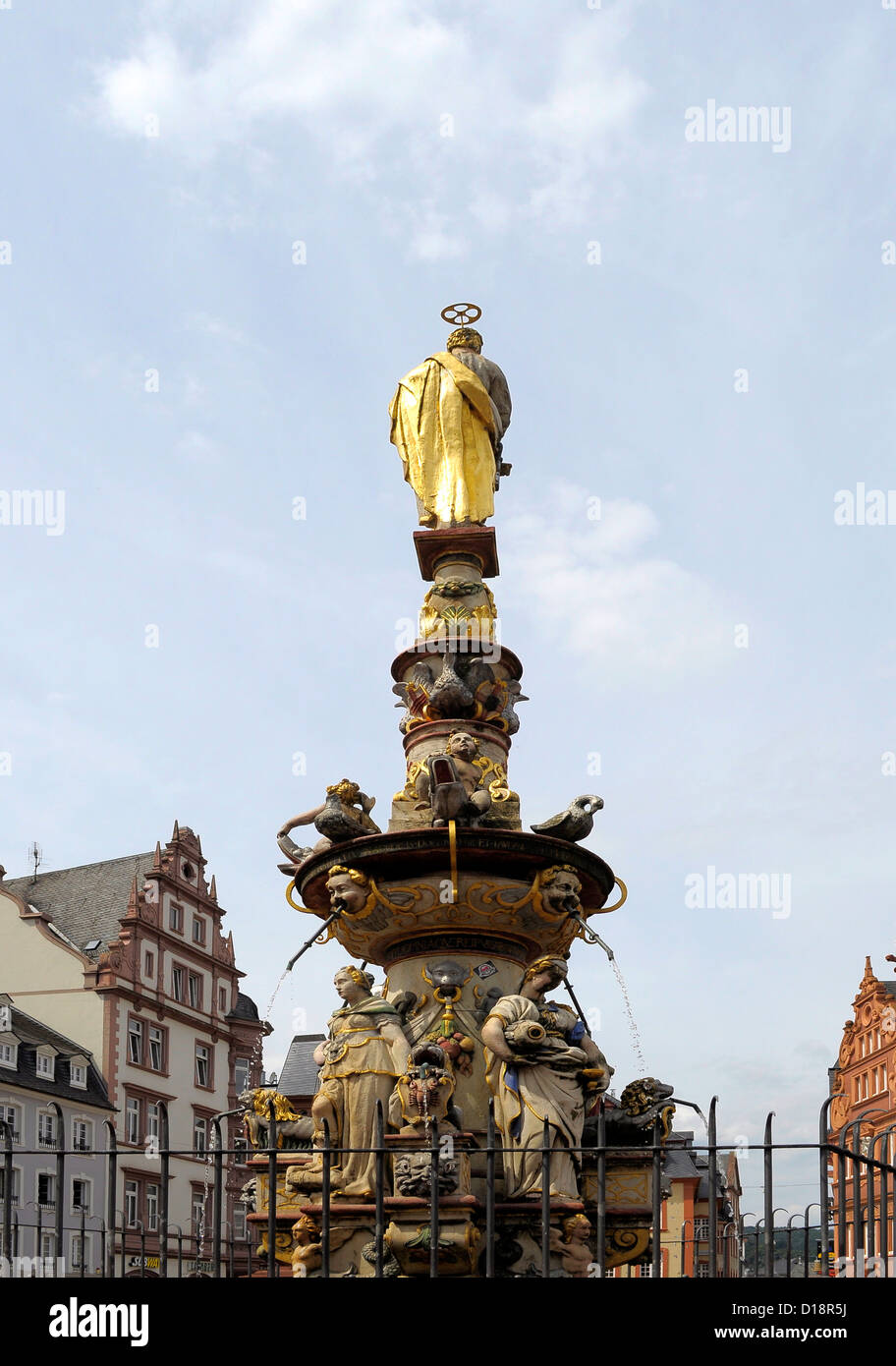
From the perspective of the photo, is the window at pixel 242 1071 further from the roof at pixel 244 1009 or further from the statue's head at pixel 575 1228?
the statue's head at pixel 575 1228

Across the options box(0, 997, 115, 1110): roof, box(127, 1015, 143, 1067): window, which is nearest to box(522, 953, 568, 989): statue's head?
box(0, 997, 115, 1110): roof

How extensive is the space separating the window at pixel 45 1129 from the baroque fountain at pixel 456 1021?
26.1 m

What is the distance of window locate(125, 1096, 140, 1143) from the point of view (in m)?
40.1

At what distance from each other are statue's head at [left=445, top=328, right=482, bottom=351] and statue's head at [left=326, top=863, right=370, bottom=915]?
735 cm

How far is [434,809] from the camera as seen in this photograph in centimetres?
1260

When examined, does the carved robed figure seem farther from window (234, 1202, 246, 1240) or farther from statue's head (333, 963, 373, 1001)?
window (234, 1202, 246, 1240)

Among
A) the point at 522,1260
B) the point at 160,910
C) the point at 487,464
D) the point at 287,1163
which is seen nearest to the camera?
the point at 522,1260

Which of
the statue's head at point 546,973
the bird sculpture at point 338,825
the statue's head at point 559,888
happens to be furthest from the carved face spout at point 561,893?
the bird sculpture at point 338,825

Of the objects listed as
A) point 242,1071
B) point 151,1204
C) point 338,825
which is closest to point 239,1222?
point 242,1071

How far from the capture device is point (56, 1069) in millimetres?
38125
